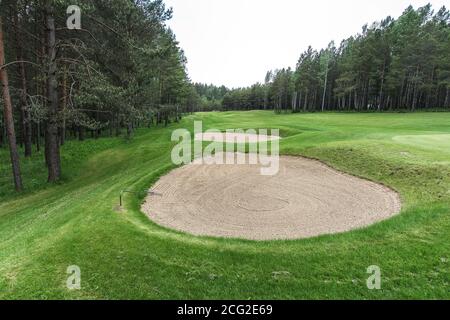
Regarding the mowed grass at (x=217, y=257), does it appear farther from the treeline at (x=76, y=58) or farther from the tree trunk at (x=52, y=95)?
the treeline at (x=76, y=58)

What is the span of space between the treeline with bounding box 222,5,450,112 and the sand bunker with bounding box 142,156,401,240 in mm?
44096

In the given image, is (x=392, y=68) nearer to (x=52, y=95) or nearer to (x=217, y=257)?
(x=52, y=95)

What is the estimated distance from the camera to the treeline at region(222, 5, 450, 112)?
4566 centimetres

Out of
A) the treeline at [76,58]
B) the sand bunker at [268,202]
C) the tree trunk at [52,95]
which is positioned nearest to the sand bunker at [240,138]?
the treeline at [76,58]

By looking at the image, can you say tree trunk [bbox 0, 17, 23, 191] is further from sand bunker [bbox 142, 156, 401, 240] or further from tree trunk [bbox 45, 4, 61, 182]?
sand bunker [bbox 142, 156, 401, 240]

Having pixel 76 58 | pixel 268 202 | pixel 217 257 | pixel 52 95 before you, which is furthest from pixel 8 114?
pixel 217 257

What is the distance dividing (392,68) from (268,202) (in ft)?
166

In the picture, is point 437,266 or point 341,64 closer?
point 437,266

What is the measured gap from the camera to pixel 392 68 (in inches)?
1909
